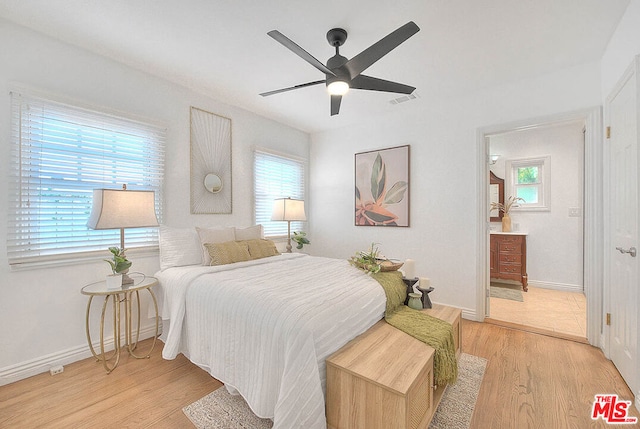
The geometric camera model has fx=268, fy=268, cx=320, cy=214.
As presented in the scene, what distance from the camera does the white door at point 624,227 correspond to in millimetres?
1814

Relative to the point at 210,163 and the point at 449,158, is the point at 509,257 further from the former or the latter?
the point at 210,163

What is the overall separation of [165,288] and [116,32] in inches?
85.3

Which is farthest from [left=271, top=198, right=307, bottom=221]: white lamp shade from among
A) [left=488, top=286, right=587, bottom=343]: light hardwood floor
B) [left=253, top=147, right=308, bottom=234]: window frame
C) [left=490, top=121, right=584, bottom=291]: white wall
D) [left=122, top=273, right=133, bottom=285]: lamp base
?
[left=490, top=121, right=584, bottom=291]: white wall

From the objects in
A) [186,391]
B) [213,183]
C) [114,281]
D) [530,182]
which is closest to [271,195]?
[213,183]

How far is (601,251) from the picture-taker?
2.49 meters

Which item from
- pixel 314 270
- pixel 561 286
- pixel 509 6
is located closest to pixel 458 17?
pixel 509 6

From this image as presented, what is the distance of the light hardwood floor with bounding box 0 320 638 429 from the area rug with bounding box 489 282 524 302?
1.50 metres

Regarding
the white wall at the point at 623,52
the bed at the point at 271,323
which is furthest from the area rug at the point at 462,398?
the white wall at the point at 623,52

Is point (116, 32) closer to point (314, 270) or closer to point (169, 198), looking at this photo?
point (169, 198)

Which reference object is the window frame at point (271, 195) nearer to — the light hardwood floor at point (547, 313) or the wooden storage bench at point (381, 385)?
the wooden storage bench at point (381, 385)

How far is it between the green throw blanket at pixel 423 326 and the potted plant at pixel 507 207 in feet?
10.7

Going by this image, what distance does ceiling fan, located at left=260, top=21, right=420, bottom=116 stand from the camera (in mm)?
1661

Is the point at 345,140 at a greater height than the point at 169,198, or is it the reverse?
the point at 345,140

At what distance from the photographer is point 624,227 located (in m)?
2.02
